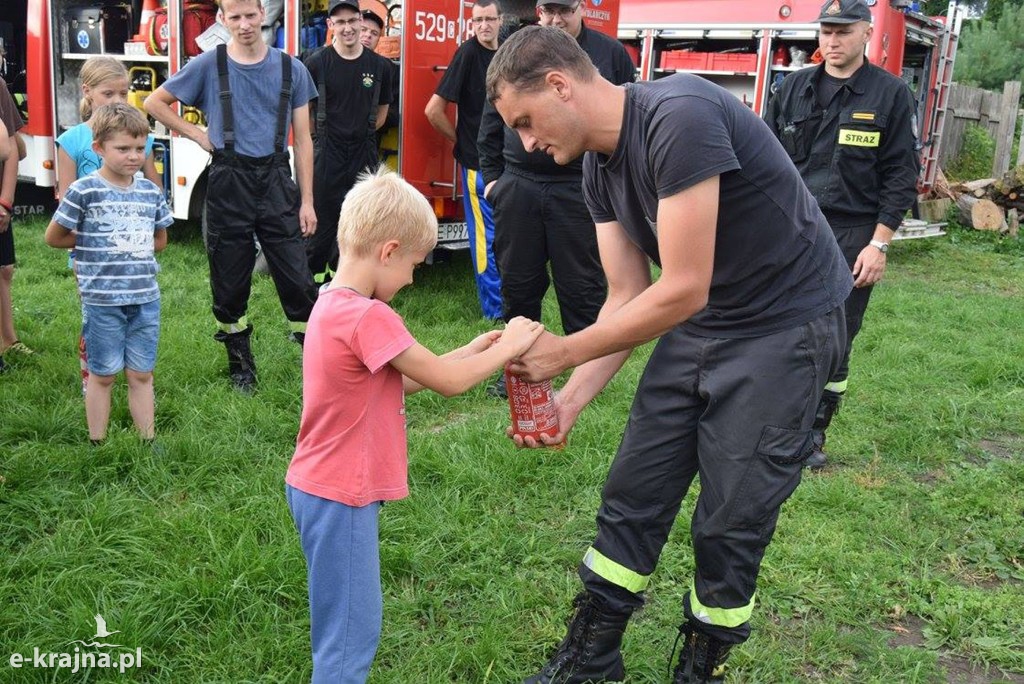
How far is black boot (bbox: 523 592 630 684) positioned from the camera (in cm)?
290

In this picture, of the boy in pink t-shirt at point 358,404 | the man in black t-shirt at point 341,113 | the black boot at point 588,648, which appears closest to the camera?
the boy in pink t-shirt at point 358,404

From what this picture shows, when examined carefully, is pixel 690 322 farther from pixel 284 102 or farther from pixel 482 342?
pixel 284 102

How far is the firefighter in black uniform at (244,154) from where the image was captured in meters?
5.08

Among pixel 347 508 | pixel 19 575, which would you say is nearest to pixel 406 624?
pixel 347 508

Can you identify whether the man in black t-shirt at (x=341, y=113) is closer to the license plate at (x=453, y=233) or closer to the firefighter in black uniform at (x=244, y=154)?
the license plate at (x=453, y=233)

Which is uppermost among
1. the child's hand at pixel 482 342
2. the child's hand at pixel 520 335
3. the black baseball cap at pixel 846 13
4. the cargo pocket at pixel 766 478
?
the black baseball cap at pixel 846 13

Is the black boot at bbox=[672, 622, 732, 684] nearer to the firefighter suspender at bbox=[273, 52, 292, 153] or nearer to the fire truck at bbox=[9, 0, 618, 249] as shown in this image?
the firefighter suspender at bbox=[273, 52, 292, 153]

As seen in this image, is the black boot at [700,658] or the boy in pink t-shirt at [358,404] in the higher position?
the boy in pink t-shirt at [358,404]

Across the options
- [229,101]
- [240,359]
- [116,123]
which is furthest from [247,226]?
[116,123]

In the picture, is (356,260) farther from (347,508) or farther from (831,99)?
(831,99)

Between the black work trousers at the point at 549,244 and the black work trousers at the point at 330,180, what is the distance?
1941 mm

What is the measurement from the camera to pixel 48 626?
3002 mm

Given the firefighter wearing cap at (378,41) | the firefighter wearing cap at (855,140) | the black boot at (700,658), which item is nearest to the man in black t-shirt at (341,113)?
the firefighter wearing cap at (378,41)

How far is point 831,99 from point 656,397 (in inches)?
101
